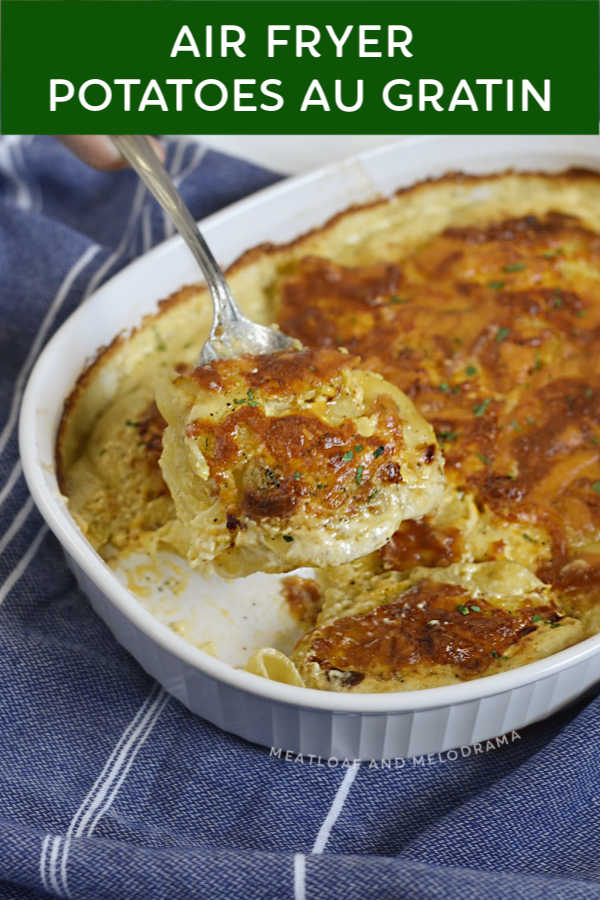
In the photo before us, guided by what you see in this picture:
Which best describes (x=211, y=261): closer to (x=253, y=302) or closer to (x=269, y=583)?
(x=253, y=302)

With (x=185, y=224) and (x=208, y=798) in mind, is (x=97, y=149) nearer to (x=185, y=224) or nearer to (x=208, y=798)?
(x=185, y=224)

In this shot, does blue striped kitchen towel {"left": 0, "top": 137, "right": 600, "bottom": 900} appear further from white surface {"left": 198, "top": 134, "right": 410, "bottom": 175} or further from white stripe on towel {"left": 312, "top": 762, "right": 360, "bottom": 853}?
white surface {"left": 198, "top": 134, "right": 410, "bottom": 175}

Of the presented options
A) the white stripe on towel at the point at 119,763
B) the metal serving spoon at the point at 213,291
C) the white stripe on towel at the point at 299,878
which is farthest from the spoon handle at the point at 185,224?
the white stripe on towel at the point at 299,878

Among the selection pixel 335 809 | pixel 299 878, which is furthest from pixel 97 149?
pixel 299 878

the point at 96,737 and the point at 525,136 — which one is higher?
the point at 525,136

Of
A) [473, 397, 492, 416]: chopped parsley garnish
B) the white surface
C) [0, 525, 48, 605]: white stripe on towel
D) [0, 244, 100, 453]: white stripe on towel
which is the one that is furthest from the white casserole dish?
[473, 397, 492, 416]: chopped parsley garnish

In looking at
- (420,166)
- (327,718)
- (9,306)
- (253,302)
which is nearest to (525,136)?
(420,166)
